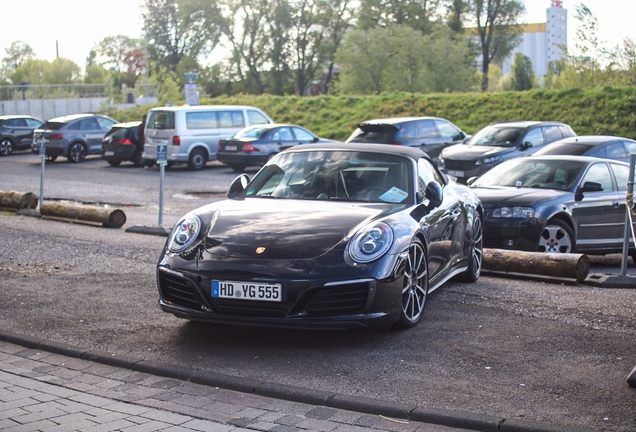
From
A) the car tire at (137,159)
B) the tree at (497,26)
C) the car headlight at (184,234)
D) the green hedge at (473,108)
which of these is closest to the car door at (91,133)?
the car tire at (137,159)

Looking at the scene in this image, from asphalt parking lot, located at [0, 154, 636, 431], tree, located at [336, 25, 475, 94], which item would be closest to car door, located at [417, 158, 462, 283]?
asphalt parking lot, located at [0, 154, 636, 431]

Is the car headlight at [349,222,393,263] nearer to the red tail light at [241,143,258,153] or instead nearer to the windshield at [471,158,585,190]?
the windshield at [471,158,585,190]

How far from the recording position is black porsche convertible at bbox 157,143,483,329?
5.54 m

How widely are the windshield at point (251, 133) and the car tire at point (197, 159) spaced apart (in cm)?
146

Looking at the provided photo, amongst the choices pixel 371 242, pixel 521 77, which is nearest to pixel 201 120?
pixel 371 242

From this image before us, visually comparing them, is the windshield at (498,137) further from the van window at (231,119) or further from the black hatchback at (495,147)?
the van window at (231,119)

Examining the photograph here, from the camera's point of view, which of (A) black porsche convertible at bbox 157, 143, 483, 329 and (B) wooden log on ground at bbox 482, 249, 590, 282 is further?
(B) wooden log on ground at bbox 482, 249, 590, 282

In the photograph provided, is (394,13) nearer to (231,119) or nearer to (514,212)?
(231,119)

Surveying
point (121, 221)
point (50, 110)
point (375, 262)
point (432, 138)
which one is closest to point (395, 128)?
point (432, 138)

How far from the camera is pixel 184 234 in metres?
6.11

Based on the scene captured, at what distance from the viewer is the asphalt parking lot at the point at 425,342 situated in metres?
4.73

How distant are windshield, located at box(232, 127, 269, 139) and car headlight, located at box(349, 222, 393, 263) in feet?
62.4

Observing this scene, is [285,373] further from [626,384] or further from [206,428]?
[626,384]

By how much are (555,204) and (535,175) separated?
3.19ft
